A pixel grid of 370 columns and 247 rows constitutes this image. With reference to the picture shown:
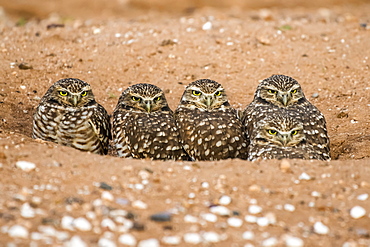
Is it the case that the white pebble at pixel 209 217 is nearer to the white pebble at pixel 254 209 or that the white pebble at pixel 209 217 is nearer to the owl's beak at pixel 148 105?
the white pebble at pixel 254 209

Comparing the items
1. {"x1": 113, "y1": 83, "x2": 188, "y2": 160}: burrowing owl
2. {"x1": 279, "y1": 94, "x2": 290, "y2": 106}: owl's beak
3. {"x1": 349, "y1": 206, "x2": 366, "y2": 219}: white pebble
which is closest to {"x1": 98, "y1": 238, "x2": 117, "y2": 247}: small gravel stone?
{"x1": 349, "y1": 206, "x2": 366, "y2": 219}: white pebble

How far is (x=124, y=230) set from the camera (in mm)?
3748

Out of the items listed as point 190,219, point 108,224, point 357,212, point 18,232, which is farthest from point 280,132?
point 18,232

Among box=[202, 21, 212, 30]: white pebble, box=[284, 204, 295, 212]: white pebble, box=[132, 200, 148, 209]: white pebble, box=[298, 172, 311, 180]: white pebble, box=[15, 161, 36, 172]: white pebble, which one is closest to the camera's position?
box=[132, 200, 148, 209]: white pebble

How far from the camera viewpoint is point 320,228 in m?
3.94

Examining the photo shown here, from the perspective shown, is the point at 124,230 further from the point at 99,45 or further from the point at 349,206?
the point at 99,45

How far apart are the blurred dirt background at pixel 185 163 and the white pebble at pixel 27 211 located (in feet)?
0.04

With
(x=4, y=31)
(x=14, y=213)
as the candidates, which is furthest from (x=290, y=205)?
(x=4, y=31)

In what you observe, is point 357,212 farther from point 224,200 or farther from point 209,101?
point 209,101

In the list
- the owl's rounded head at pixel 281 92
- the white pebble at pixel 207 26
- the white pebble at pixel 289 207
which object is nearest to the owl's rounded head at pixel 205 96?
the owl's rounded head at pixel 281 92

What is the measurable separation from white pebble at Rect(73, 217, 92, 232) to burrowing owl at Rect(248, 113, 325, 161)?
238 cm

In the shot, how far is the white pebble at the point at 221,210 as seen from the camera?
161 inches

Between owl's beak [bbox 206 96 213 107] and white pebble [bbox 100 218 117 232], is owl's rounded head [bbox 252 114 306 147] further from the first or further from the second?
white pebble [bbox 100 218 117 232]

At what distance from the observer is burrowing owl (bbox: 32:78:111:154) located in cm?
625
